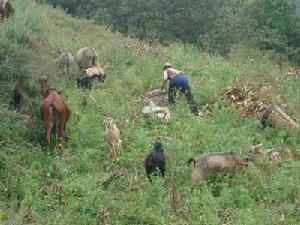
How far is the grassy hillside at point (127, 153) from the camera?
8.20m

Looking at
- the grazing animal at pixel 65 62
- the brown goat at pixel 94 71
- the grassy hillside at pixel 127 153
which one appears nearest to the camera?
the grassy hillside at pixel 127 153

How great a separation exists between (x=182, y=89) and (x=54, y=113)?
3.20 metres

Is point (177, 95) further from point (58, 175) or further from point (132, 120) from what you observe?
point (58, 175)

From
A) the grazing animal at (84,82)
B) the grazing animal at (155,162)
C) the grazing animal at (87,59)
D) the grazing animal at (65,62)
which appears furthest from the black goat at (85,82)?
the grazing animal at (155,162)

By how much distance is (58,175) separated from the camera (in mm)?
9250

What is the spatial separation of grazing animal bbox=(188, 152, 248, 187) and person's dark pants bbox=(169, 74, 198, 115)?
307 cm

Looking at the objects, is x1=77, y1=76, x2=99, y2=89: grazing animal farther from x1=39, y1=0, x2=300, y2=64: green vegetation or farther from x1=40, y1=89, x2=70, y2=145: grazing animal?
x1=39, y1=0, x2=300, y2=64: green vegetation

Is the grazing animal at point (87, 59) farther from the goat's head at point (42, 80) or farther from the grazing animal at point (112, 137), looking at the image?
the grazing animal at point (112, 137)

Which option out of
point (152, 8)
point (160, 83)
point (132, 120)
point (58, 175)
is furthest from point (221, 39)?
point (58, 175)

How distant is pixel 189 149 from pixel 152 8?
21602 mm

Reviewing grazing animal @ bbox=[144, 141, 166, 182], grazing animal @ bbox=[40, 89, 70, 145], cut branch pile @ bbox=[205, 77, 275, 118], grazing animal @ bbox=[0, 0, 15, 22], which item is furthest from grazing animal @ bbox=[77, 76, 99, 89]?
grazing animal @ bbox=[144, 141, 166, 182]

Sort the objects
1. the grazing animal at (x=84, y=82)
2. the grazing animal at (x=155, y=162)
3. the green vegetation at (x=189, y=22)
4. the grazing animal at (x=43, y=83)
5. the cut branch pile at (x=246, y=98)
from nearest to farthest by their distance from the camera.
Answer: the grazing animal at (x=155, y=162) → the grazing animal at (x=43, y=83) → the cut branch pile at (x=246, y=98) → the grazing animal at (x=84, y=82) → the green vegetation at (x=189, y=22)

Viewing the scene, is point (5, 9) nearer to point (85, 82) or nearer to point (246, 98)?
point (85, 82)

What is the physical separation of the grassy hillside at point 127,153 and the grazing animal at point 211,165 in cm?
15
